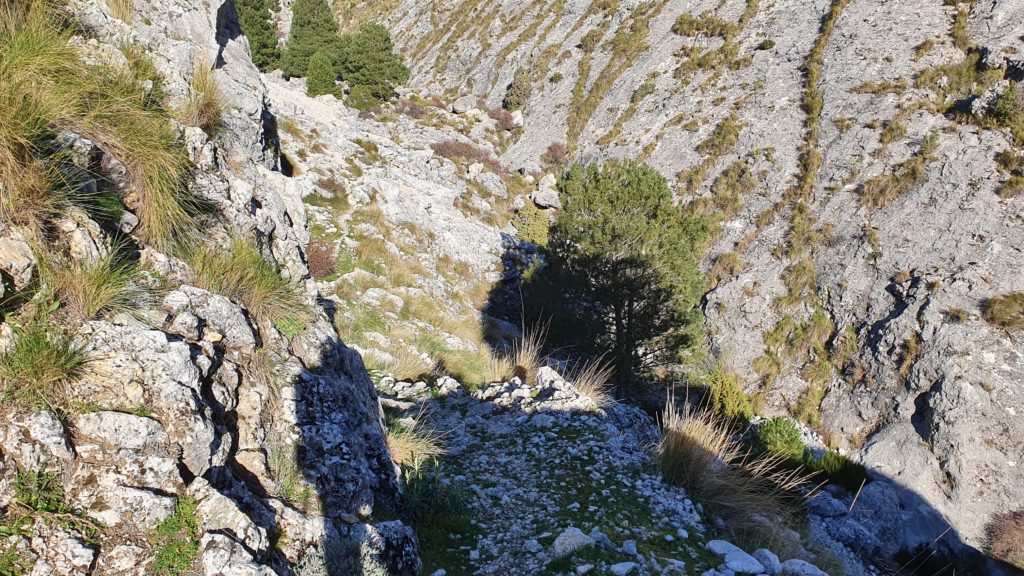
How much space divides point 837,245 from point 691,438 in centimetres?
1716

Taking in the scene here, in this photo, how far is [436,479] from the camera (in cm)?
513

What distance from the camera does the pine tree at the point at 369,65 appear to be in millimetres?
34719

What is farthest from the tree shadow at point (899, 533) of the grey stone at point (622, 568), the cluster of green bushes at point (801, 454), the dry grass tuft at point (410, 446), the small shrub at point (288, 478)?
the small shrub at point (288, 478)

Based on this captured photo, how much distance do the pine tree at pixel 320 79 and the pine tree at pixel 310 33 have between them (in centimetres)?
530

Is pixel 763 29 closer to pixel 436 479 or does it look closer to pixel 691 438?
pixel 691 438

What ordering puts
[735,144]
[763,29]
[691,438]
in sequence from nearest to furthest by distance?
[691,438], [735,144], [763,29]

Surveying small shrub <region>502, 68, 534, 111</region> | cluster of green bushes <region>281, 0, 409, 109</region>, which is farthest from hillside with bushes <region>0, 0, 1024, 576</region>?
small shrub <region>502, 68, 534, 111</region>

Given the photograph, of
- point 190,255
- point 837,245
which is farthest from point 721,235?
point 190,255

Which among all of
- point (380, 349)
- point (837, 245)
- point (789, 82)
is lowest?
point (380, 349)

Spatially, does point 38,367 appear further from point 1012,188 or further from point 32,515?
point 1012,188

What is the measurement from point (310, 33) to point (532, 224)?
94.0ft

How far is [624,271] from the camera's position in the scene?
14883 mm

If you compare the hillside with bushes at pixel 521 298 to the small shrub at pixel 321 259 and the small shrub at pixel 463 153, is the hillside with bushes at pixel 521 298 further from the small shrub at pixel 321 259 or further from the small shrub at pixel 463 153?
the small shrub at pixel 463 153

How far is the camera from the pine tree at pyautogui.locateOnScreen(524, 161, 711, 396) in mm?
14758
